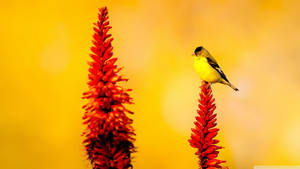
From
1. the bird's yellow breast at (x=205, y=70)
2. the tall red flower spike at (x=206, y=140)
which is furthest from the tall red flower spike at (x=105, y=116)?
the bird's yellow breast at (x=205, y=70)

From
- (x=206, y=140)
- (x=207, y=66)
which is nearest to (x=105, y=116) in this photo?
(x=206, y=140)

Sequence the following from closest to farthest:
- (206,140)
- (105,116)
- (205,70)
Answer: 1. (105,116)
2. (206,140)
3. (205,70)

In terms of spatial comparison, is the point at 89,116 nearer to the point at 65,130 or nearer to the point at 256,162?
the point at 65,130

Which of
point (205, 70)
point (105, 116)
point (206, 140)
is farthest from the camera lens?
point (205, 70)

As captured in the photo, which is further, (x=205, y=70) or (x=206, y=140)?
(x=205, y=70)

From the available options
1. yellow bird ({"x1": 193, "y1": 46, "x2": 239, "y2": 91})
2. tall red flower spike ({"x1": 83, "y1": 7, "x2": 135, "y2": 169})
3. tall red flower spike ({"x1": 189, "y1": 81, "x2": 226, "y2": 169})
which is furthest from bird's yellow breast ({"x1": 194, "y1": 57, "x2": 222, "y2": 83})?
tall red flower spike ({"x1": 83, "y1": 7, "x2": 135, "y2": 169})

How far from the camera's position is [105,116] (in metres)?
2.25

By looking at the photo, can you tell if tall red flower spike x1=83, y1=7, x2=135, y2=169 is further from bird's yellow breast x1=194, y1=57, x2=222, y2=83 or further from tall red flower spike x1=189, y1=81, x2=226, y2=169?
bird's yellow breast x1=194, y1=57, x2=222, y2=83

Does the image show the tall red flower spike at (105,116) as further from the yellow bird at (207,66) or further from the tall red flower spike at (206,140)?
the yellow bird at (207,66)

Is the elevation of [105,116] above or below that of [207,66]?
below

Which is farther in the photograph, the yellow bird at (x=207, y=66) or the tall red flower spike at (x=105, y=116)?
the yellow bird at (x=207, y=66)

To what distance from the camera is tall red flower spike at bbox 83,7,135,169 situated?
222 centimetres

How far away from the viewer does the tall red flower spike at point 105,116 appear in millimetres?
2217

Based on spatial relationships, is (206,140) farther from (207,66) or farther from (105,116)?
(207,66)
